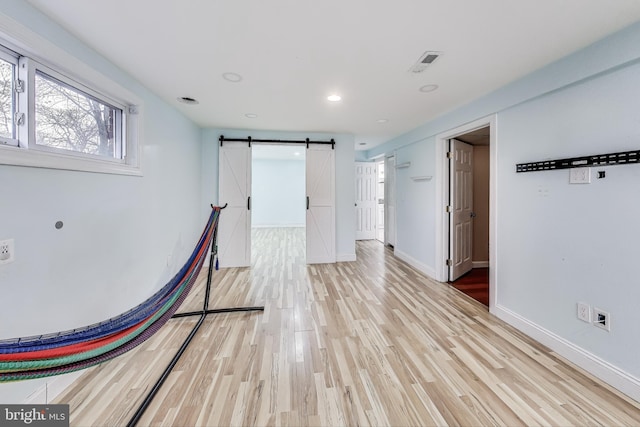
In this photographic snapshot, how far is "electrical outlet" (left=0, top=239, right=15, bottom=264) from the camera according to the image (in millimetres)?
1246

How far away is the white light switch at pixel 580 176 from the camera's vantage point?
1.74m

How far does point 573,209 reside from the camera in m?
1.85

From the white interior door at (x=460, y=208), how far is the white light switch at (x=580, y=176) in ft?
5.33

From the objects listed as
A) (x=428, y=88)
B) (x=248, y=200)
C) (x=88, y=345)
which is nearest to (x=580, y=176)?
(x=428, y=88)

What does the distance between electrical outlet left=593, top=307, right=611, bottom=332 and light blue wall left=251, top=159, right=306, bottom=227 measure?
7537 mm

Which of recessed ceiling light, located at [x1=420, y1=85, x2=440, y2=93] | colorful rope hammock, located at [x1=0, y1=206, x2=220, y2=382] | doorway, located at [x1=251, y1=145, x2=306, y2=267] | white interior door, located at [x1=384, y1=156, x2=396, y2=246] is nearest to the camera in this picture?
colorful rope hammock, located at [x1=0, y1=206, x2=220, y2=382]

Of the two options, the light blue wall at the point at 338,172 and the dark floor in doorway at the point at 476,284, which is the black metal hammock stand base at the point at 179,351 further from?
the dark floor in doorway at the point at 476,284

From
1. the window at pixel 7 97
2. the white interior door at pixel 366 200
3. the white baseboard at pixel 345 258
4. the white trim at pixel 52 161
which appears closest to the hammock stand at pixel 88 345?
the white trim at pixel 52 161

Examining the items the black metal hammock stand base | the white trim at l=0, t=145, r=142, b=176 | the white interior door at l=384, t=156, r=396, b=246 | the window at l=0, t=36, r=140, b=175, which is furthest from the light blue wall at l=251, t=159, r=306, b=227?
the white trim at l=0, t=145, r=142, b=176

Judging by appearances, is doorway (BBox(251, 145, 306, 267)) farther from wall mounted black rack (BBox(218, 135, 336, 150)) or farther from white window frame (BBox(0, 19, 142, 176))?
white window frame (BBox(0, 19, 142, 176))

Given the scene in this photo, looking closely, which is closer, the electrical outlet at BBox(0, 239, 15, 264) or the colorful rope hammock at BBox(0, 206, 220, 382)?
the colorful rope hammock at BBox(0, 206, 220, 382)

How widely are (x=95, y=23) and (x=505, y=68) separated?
3.03 m

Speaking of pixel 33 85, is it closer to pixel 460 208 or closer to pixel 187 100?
pixel 187 100

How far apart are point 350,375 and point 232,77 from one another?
265 cm
